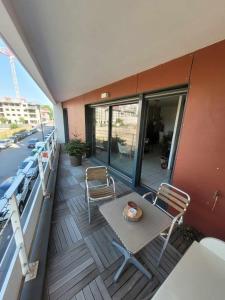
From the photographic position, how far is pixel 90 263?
4.58ft

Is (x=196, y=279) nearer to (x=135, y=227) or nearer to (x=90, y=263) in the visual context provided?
(x=135, y=227)

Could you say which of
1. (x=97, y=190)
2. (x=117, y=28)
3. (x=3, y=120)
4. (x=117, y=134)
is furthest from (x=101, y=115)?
(x=3, y=120)

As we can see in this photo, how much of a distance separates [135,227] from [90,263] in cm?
74

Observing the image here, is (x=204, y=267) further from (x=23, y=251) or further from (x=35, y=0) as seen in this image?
(x=35, y=0)

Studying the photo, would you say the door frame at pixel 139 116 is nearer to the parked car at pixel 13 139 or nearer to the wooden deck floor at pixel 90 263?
the wooden deck floor at pixel 90 263

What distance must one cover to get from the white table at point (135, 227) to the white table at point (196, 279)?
29cm

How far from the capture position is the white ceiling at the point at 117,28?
0.88 meters

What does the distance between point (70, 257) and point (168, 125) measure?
5.99m

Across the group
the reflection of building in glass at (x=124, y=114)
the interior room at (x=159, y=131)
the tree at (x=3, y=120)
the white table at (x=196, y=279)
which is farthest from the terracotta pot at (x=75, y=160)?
the tree at (x=3, y=120)

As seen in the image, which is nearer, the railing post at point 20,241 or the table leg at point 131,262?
the railing post at point 20,241

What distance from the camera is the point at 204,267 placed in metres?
0.79

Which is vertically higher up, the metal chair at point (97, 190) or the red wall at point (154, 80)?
the red wall at point (154, 80)

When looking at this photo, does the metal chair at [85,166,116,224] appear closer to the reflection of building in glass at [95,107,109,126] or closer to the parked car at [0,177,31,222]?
the parked car at [0,177,31,222]

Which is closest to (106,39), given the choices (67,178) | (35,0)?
(35,0)
